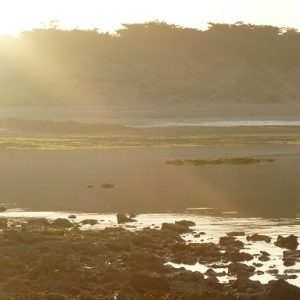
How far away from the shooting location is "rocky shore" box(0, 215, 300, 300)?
17766 mm

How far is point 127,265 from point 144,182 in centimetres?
1524

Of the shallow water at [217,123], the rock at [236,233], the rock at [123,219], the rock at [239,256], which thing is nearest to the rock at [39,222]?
the rock at [123,219]

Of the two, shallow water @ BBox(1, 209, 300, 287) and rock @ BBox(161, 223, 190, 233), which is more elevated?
rock @ BBox(161, 223, 190, 233)

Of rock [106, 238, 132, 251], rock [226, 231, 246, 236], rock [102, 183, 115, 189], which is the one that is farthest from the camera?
rock [102, 183, 115, 189]

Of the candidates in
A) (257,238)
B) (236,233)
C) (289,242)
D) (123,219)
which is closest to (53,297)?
(289,242)

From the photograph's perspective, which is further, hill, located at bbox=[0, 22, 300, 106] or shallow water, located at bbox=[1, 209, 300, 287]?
hill, located at bbox=[0, 22, 300, 106]

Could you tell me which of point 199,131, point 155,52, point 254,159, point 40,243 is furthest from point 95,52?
point 40,243

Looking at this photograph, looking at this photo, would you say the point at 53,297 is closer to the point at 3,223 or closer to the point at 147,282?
the point at 147,282

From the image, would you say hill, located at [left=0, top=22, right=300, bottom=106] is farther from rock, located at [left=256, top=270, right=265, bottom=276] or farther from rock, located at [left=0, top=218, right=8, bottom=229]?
rock, located at [left=256, top=270, right=265, bottom=276]

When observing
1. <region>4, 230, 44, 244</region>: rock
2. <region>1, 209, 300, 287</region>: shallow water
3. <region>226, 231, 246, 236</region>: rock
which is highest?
<region>4, 230, 44, 244</region>: rock

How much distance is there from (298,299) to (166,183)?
18315 millimetres

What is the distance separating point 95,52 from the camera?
109 meters

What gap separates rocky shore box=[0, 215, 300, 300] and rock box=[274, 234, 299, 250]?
23 millimetres

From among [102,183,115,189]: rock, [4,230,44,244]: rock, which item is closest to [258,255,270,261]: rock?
[4,230,44,244]: rock
